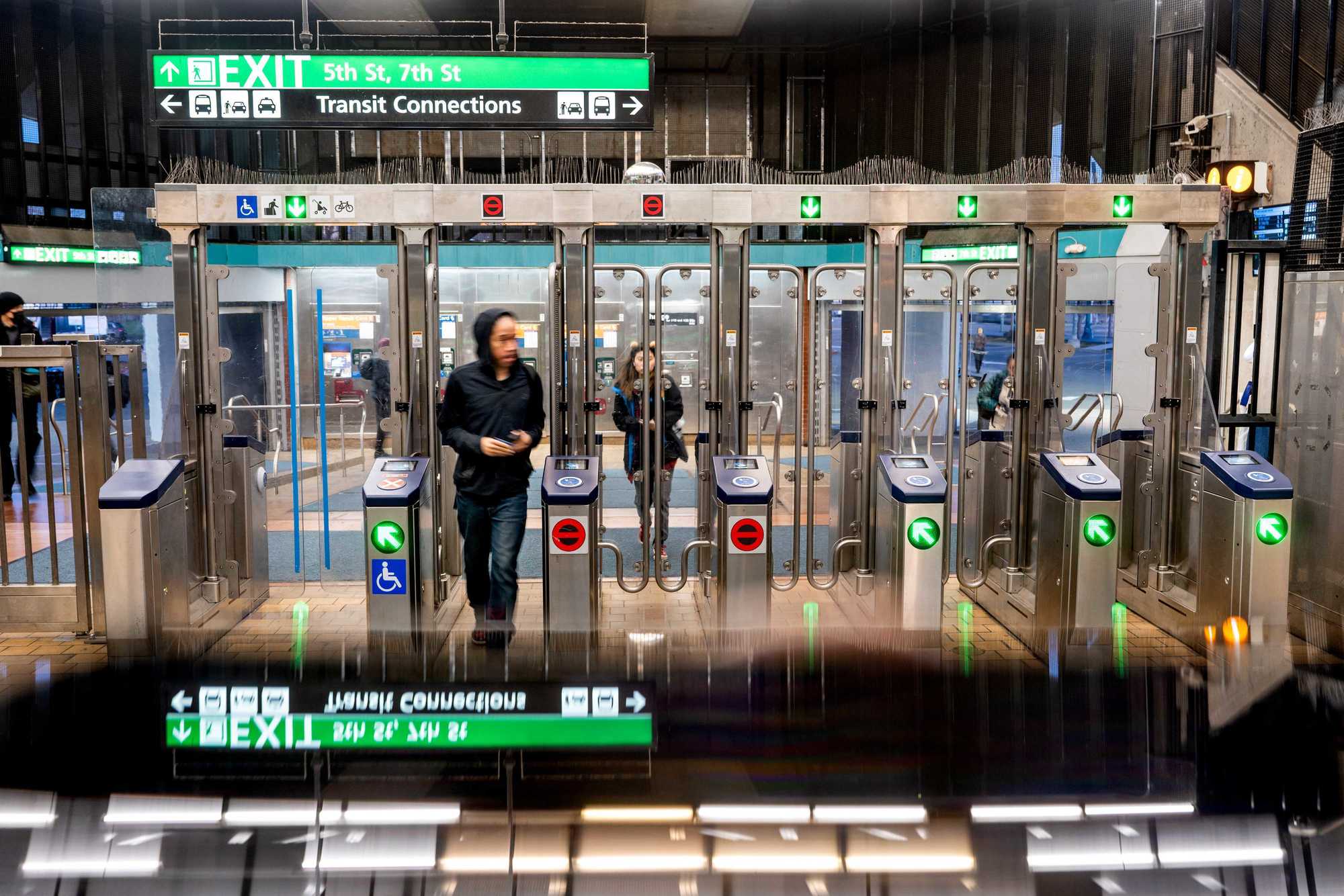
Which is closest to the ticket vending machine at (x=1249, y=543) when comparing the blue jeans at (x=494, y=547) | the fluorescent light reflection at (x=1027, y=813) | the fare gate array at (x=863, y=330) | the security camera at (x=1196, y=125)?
the fare gate array at (x=863, y=330)

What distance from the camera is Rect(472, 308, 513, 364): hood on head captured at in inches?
206

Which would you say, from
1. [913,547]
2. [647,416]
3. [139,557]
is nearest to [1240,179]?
[913,547]

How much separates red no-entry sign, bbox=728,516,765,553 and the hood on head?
4.93 feet

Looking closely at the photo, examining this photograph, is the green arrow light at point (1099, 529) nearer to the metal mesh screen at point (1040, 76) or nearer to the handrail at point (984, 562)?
the handrail at point (984, 562)

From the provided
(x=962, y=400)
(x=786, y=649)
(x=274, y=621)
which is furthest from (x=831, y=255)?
(x=786, y=649)

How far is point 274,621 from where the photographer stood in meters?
6.50

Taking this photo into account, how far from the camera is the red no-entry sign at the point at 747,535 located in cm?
567

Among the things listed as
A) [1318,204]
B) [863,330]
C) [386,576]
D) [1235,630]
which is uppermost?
[1318,204]

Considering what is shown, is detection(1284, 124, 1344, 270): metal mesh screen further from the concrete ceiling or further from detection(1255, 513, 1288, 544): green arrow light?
the concrete ceiling

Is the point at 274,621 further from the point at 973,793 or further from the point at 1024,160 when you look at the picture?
the point at 1024,160

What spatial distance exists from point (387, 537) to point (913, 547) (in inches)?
108

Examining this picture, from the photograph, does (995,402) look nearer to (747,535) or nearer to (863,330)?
(863,330)

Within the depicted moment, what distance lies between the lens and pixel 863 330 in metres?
6.51

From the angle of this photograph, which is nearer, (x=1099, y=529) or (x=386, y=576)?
(x=386, y=576)
